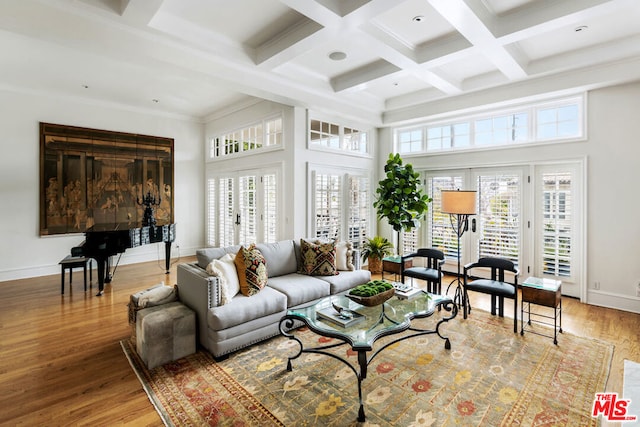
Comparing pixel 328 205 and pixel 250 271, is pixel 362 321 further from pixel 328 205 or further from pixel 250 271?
pixel 328 205

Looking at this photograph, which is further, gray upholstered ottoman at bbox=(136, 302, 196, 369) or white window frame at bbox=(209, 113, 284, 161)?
white window frame at bbox=(209, 113, 284, 161)

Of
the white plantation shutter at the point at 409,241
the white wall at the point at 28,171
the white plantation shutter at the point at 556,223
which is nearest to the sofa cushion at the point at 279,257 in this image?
the white plantation shutter at the point at 409,241

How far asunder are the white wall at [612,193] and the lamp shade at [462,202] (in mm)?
1816

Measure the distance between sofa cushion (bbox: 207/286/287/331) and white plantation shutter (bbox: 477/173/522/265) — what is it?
380 centimetres

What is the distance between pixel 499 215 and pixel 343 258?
2835 mm

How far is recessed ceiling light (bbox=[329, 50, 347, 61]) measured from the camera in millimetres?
4137

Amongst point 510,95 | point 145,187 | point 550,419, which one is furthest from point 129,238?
point 510,95

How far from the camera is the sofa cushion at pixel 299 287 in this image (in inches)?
133

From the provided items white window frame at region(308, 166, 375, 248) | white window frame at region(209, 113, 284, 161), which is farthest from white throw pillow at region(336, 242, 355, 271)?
white window frame at region(209, 113, 284, 161)

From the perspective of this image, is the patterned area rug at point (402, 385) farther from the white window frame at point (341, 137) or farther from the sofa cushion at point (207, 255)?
the white window frame at point (341, 137)

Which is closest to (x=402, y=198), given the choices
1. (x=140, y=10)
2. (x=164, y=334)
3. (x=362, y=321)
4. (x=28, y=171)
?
(x=362, y=321)

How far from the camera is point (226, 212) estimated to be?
7094 mm

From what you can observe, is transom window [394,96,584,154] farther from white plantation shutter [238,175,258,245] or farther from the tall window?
white plantation shutter [238,175,258,245]

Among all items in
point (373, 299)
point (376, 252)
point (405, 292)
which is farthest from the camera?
point (376, 252)
